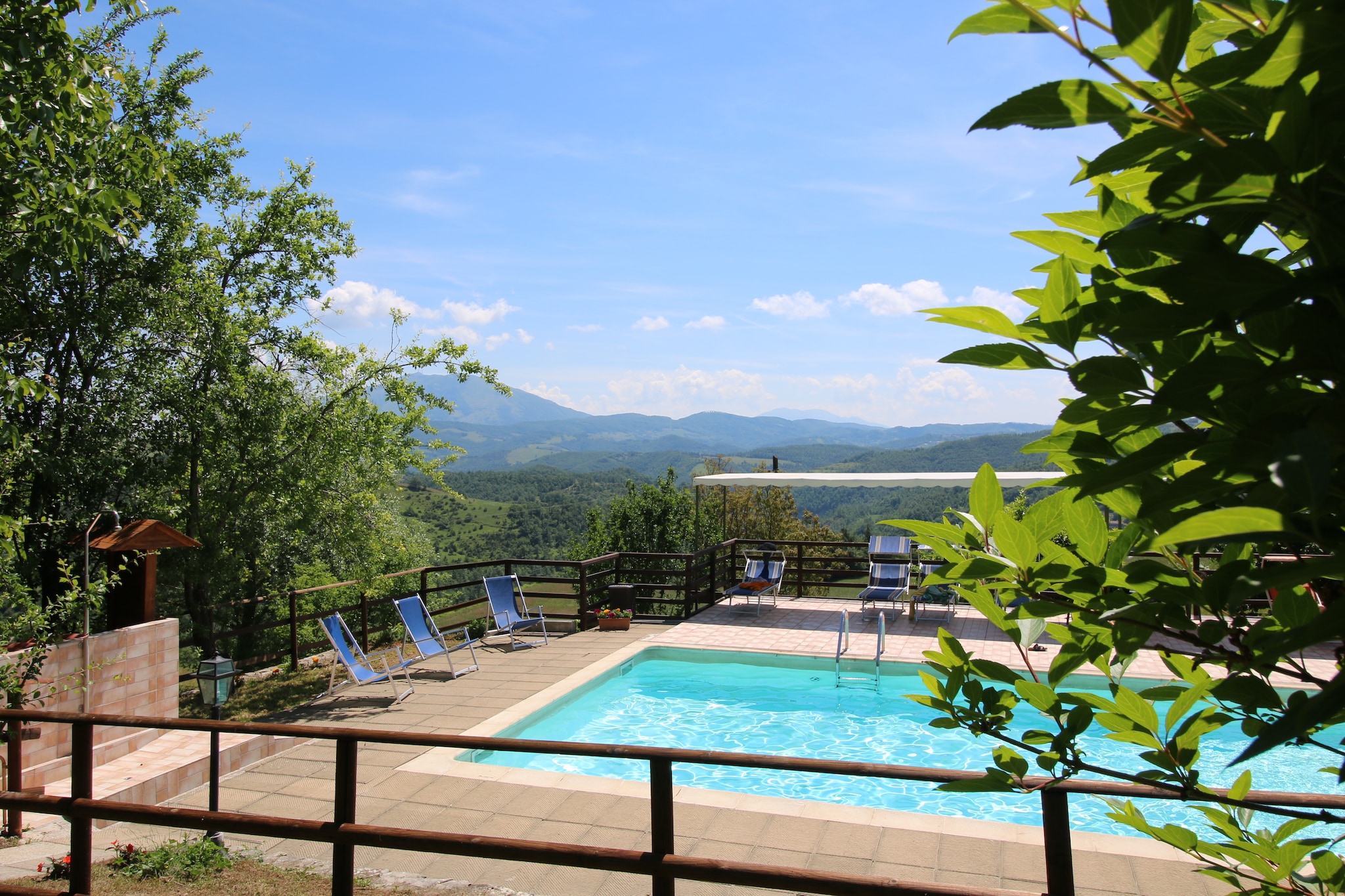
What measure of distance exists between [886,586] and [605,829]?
272 inches

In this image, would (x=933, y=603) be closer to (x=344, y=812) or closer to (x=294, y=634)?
(x=294, y=634)

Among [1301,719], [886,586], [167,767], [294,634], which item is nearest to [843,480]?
[886,586]

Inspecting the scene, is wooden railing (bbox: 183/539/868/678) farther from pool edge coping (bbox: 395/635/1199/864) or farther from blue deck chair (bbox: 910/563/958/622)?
pool edge coping (bbox: 395/635/1199/864)

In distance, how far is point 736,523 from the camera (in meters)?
29.3

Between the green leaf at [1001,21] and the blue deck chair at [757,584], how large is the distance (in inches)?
409

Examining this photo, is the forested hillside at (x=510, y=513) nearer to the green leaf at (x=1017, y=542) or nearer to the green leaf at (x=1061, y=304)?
the green leaf at (x=1017, y=542)

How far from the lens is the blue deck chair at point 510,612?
8.78 metres

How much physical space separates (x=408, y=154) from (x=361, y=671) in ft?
41.3

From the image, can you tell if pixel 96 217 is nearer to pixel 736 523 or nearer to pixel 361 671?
pixel 361 671

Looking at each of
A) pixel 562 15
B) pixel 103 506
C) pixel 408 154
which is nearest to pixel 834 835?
pixel 562 15

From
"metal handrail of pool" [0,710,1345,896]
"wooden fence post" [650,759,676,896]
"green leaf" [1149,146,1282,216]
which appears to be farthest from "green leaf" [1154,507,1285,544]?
"wooden fence post" [650,759,676,896]

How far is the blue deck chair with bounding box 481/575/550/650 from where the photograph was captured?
8.78 metres

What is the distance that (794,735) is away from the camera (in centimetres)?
700

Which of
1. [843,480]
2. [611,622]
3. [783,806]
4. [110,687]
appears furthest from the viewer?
[843,480]
